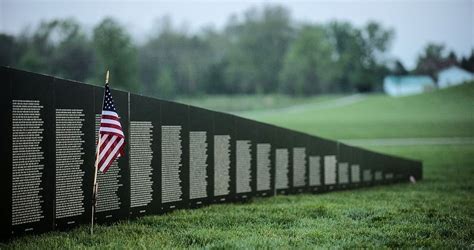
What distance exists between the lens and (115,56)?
8262 cm

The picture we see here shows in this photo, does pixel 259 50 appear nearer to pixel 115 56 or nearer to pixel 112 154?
pixel 115 56

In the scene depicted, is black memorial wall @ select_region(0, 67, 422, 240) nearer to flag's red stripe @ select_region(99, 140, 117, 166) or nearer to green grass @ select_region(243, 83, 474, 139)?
flag's red stripe @ select_region(99, 140, 117, 166)

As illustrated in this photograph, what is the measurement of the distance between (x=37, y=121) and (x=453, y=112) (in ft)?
195

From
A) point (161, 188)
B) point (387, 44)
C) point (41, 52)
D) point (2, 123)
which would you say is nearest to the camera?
point (2, 123)

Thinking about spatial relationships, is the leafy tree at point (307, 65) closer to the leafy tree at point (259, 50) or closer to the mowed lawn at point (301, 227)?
the leafy tree at point (259, 50)

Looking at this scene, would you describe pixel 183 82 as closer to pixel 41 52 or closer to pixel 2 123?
pixel 41 52

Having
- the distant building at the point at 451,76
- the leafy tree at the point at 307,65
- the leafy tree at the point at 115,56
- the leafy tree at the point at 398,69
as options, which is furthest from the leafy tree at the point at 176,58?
the distant building at the point at 451,76

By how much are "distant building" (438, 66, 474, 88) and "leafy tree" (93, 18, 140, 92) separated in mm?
43832

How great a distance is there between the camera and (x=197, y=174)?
461 inches

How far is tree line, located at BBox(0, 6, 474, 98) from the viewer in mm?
86875

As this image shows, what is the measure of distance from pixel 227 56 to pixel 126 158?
366ft

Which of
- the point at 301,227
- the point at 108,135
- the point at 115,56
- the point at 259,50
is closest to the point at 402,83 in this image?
the point at 259,50

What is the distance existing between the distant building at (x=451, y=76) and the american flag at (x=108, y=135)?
7175 cm

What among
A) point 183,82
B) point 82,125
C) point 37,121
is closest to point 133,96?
point 82,125
